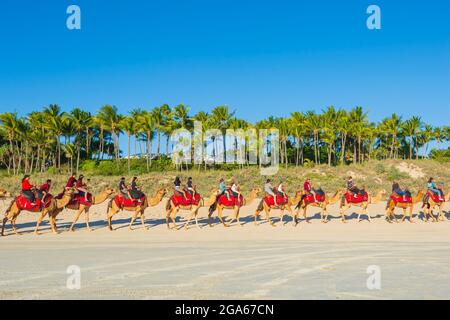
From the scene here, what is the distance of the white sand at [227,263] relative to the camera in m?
7.33

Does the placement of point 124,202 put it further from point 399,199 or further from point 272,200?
point 399,199

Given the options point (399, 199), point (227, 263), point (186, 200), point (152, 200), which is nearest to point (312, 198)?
point (399, 199)

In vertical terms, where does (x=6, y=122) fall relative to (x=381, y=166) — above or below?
above

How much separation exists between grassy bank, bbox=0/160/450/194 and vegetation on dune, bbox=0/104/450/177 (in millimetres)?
10082

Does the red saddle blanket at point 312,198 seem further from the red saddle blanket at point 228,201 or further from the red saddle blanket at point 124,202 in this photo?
the red saddle blanket at point 124,202

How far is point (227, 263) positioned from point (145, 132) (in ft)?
208

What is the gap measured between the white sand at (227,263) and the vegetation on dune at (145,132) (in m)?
49.1

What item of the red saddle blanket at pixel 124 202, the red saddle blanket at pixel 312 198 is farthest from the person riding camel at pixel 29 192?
the red saddle blanket at pixel 312 198

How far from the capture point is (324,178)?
52344 mm

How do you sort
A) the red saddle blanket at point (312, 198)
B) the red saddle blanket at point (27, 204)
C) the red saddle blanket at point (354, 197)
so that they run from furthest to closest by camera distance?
the red saddle blanket at point (312, 198) < the red saddle blanket at point (354, 197) < the red saddle blanket at point (27, 204)

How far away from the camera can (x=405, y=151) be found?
8700 centimetres

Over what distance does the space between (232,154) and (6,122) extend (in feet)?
116

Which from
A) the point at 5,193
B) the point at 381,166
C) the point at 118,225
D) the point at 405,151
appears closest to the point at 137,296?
the point at 5,193
